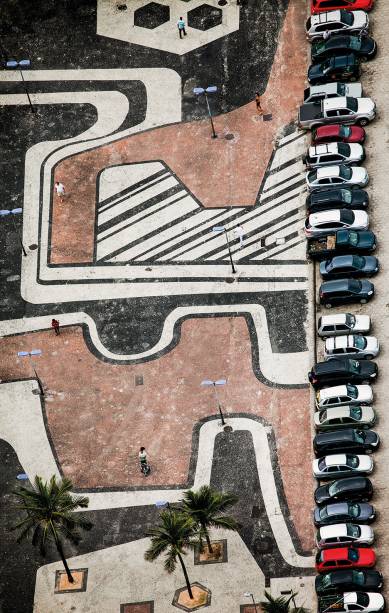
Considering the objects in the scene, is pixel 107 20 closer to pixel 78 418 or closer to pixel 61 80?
pixel 61 80

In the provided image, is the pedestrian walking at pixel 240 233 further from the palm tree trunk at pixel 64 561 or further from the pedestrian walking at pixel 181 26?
the palm tree trunk at pixel 64 561

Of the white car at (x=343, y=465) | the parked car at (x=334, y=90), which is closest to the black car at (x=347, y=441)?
the white car at (x=343, y=465)

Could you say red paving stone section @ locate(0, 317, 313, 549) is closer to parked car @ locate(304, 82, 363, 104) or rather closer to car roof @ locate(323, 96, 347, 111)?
car roof @ locate(323, 96, 347, 111)

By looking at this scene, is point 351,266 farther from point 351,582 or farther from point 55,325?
point 351,582

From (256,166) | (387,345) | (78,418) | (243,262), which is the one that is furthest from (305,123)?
(78,418)

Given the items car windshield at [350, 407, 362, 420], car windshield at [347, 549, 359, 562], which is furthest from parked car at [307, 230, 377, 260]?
car windshield at [347, 549, 359, 562]

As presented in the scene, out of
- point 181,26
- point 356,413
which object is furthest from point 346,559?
point 181,26
